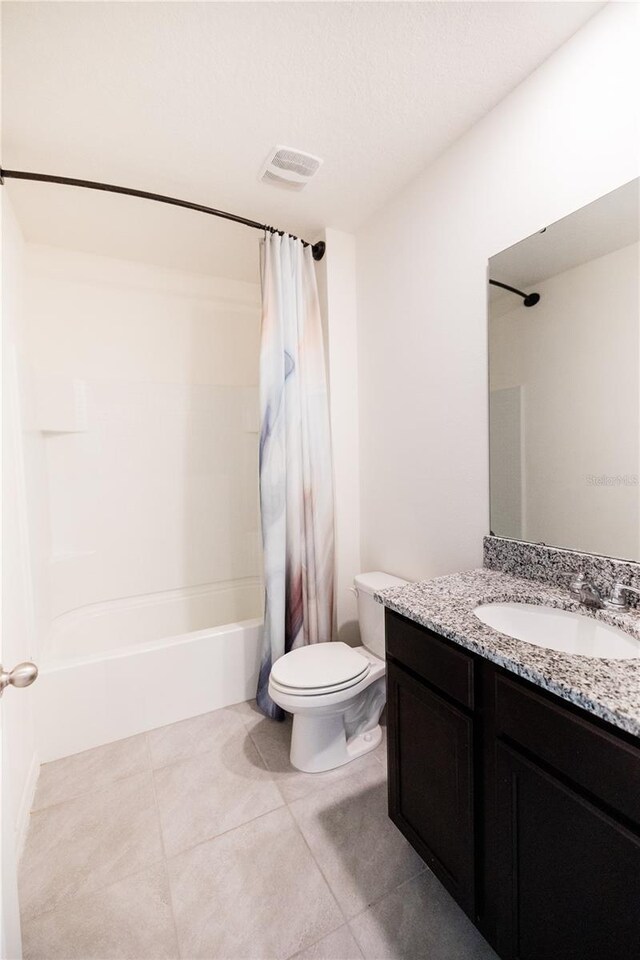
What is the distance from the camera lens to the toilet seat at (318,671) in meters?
1.55

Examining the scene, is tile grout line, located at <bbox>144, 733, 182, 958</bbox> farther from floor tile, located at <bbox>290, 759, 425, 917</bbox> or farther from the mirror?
the mirror

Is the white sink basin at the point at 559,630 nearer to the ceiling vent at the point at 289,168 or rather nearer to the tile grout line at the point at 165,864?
the tile grout line at the point at 165,864

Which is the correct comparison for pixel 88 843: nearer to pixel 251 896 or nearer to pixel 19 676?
pixel 251 896

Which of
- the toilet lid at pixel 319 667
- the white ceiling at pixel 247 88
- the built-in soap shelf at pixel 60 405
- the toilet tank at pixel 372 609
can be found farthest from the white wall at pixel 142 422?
the toilet lid at pixel 319 667

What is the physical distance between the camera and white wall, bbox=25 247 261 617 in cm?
239

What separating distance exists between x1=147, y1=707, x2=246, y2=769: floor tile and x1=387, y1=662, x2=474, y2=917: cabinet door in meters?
0.90

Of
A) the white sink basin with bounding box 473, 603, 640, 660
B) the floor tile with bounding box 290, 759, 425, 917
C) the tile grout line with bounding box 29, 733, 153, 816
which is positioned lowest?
the floor tile with bounding box 290, 759, 425, 917

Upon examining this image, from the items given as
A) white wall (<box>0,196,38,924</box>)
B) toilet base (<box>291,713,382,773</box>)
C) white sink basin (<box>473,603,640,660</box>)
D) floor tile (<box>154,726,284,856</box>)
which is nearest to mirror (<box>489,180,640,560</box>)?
white sink basin (<box>473,603,640,660</box>)

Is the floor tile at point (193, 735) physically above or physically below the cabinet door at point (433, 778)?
below

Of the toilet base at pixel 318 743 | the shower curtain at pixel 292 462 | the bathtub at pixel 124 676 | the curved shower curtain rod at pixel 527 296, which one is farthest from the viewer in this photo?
the shower curtain at pixel 292 462

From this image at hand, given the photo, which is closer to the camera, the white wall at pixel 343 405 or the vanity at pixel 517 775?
the vanity at pixel 517 775

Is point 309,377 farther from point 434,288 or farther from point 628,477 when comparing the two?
point 628,477

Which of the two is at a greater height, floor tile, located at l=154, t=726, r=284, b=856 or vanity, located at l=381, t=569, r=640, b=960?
vanity, located at l=381, t=569, r=640, b=960

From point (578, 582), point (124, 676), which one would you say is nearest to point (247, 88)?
point (578, 582)
